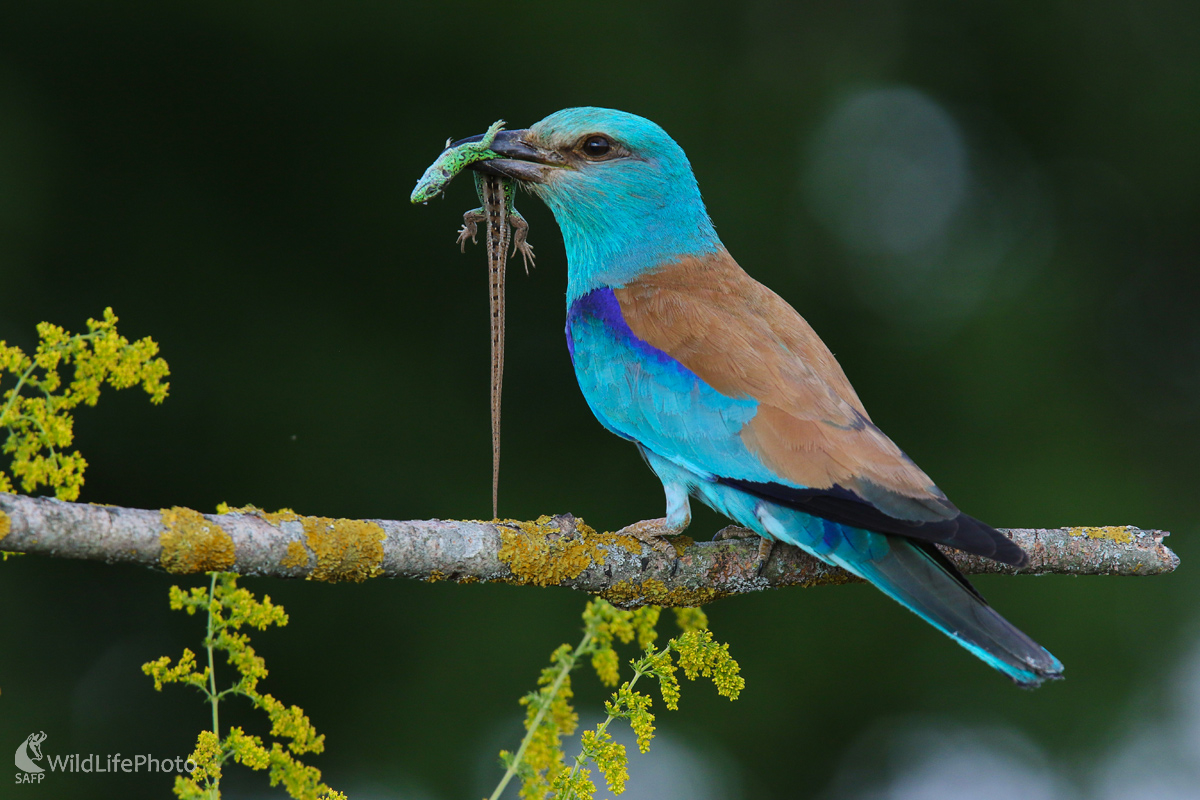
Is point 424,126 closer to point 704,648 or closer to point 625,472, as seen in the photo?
point 625,472

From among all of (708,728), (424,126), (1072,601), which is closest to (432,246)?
(424,126)

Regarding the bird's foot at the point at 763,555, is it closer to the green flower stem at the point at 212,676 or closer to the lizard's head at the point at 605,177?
the lizard's head at the point at 605,177

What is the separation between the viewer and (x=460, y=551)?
232 centimetres

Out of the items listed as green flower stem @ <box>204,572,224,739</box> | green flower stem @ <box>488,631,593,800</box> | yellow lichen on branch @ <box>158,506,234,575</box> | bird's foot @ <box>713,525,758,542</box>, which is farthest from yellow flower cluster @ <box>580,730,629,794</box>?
bird's foot @ <box>713,525,758,542</box>

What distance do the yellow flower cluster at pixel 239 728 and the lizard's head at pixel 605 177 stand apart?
2.18 meters

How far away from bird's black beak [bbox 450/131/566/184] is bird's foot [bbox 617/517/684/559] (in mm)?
1364

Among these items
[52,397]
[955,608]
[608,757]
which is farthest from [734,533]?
[52,397]

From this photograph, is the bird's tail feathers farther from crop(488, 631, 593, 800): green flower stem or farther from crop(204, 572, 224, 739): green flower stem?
crop(204, 572, 224, 739): green flower stem

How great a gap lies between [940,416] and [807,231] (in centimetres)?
114

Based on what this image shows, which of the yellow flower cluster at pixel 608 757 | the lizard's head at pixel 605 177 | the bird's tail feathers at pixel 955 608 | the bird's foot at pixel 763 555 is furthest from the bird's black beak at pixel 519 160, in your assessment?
the yellow flower cluster at pixel 608 757

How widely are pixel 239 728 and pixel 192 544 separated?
330 mm

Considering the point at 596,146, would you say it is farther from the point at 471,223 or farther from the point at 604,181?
the point at 471,223

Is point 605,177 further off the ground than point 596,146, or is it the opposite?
point 596,146

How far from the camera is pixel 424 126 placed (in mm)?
5238
